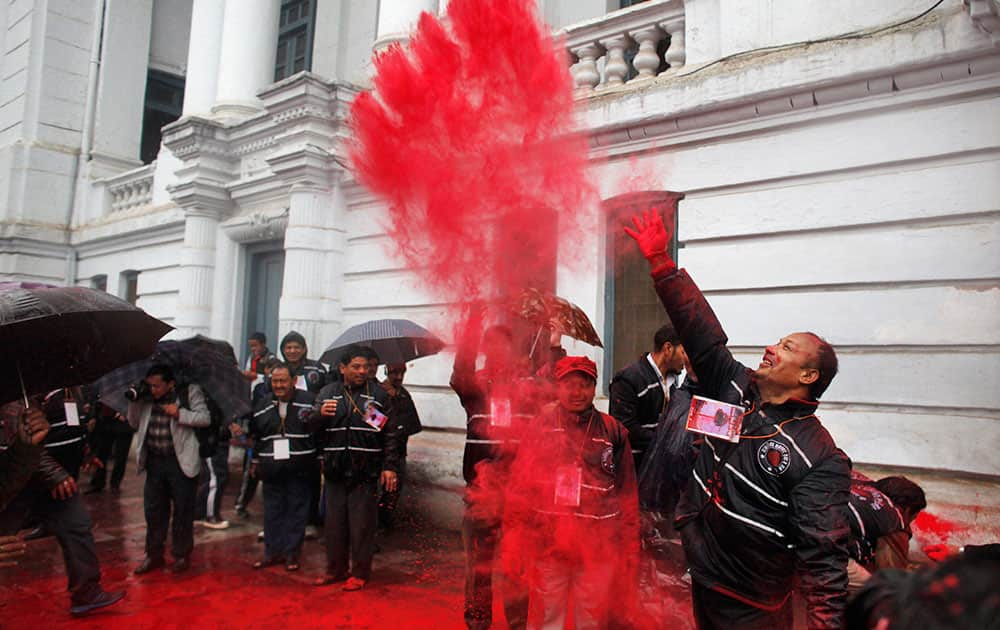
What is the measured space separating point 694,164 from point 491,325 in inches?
120

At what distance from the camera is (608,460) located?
388 cm

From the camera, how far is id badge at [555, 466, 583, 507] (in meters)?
3.80

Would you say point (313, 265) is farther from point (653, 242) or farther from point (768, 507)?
point (768, 507)

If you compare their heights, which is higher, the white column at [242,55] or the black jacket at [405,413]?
the white column at [242,55]

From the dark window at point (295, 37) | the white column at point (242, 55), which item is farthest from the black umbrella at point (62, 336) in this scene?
the dark window at point (295, 37)

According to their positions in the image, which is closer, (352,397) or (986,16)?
(986,16)

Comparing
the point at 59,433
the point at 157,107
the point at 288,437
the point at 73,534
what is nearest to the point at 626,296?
the point at 288,437

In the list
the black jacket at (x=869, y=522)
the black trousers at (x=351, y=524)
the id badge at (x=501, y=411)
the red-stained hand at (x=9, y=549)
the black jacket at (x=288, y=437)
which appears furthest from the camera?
the black jacket at (x=288, y=437)

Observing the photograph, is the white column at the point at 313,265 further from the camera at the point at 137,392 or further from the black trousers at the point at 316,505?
the camera at the point at 137,392

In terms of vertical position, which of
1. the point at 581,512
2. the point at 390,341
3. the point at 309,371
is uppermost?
the point at 390,341

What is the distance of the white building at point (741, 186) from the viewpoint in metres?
5.23

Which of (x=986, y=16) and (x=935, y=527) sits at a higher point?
(x=986, y=16)

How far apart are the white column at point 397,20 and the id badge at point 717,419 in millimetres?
7156

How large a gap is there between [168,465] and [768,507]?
542cm
